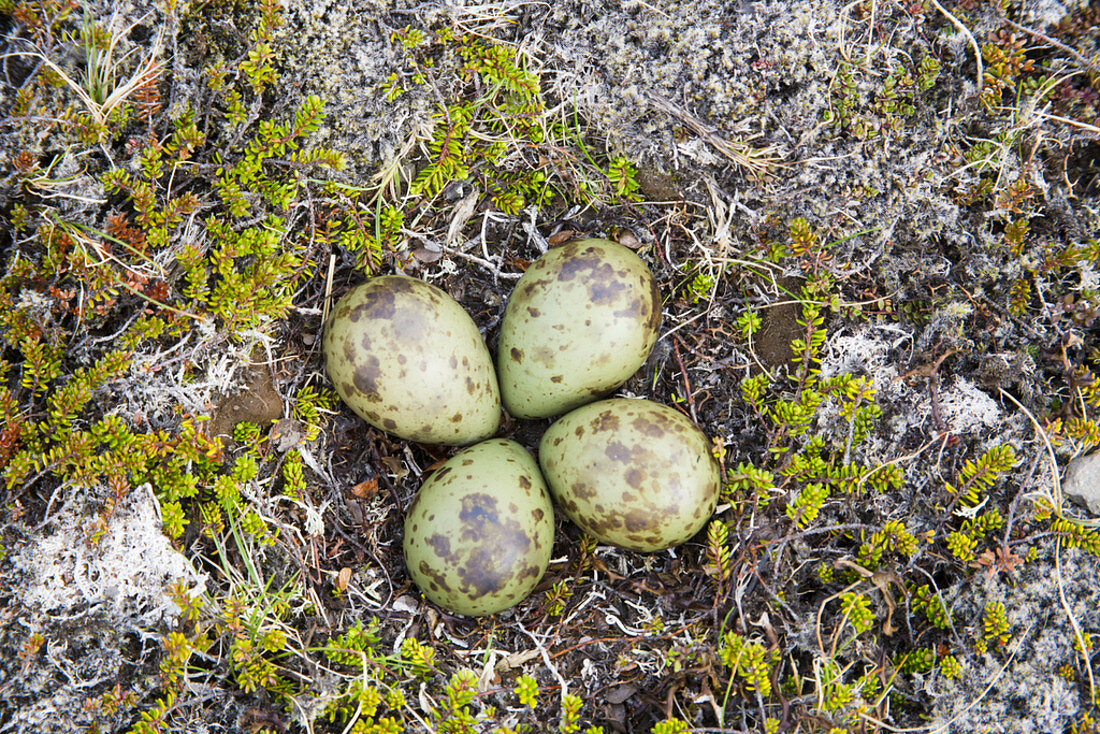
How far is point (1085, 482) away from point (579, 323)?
75.3 inches

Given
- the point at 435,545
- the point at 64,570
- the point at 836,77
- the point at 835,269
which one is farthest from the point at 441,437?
the point at 836,77

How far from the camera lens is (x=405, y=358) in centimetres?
235

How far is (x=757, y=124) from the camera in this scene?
8.60 ft

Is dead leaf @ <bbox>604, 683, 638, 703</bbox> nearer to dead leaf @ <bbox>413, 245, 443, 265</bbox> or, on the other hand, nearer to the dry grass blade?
dead leaf @ <bbox>413, 245, 443, 265</bbox>

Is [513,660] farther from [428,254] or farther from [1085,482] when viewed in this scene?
[1085,482]

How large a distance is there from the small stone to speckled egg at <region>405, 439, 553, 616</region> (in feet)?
6.28

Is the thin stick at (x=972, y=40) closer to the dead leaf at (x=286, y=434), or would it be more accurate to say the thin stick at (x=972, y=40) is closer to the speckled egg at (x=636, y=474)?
the speckled egg at (x=636, y=474)

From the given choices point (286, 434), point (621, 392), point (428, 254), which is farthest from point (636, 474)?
point (286, 434)

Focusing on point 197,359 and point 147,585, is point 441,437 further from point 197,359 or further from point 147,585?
point 147,585

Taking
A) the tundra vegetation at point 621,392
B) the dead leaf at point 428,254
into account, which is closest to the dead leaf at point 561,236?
the tundra vegetation at point 621,392

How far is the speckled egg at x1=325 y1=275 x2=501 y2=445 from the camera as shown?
7.70ft

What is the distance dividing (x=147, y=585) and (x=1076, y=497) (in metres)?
3.31

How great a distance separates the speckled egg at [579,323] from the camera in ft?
7.95

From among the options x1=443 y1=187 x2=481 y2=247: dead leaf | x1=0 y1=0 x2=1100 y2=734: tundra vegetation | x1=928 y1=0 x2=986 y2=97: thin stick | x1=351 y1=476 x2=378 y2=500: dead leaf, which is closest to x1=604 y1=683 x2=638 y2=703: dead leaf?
x1=0 y1=0 x2=1100 y2=734: tundra vegetation
